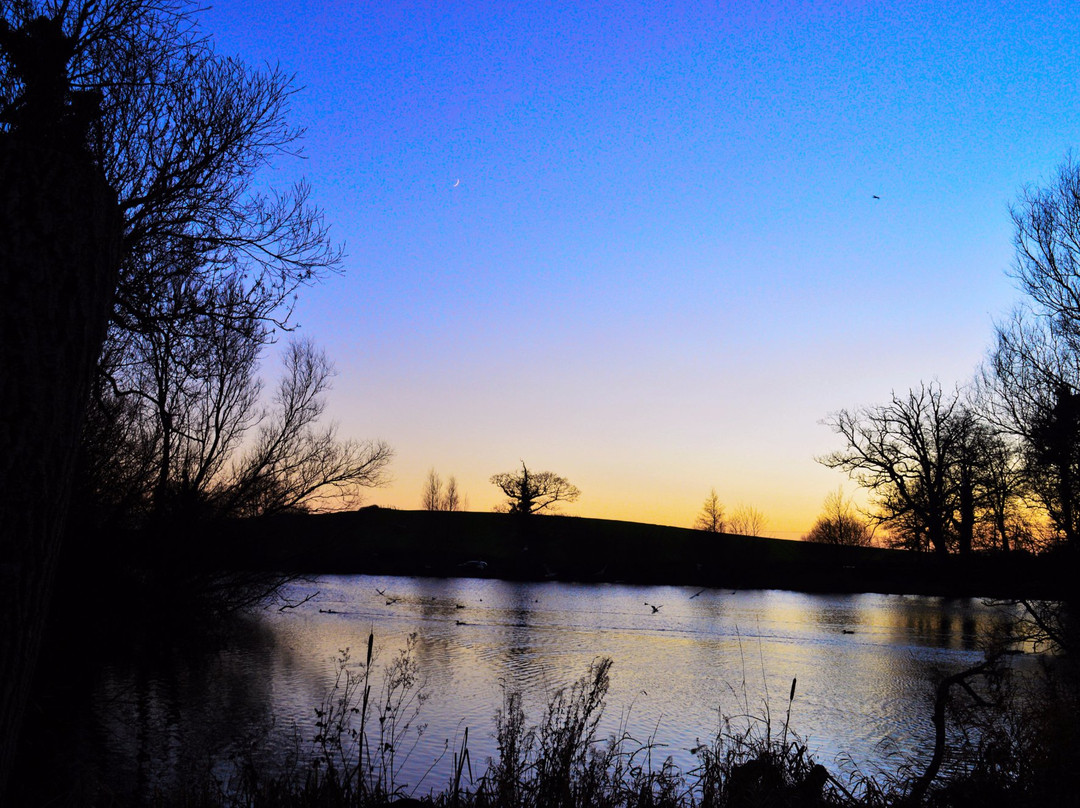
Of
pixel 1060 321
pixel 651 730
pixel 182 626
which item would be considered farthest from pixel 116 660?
pixel 1060 321

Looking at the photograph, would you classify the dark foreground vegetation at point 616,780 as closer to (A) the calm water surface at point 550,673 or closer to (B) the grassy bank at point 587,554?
(A) the calm water surface at point 550,673

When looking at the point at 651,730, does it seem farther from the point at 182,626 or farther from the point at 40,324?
the point at 40,324

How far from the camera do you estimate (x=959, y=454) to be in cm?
4031

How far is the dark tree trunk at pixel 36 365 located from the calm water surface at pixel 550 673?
837cm

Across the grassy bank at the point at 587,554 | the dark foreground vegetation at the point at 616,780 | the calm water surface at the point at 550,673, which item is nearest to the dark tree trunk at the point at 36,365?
the dark foreground vegetation at the point at 616,780

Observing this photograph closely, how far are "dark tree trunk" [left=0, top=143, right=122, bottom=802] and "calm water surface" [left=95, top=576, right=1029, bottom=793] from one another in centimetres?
837

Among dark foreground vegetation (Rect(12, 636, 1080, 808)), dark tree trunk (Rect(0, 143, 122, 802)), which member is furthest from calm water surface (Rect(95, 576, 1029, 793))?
dark tree trunk (Rect(0, 143, 122, 802))

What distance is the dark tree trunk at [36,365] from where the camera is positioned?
219 centimetres

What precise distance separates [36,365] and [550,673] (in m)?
19.9

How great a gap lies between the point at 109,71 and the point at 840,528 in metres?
79.7

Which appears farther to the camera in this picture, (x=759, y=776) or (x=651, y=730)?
(x=651, y=730)

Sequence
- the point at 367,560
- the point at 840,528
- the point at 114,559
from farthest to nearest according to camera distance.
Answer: the point at 840,528, the point at 367,560, the point at 114,559

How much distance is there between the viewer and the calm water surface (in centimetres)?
1341

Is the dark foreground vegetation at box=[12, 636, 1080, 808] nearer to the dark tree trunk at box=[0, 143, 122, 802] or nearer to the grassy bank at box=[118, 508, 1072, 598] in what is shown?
the dark tree trunk at box=[0, 143, 122, 802]
